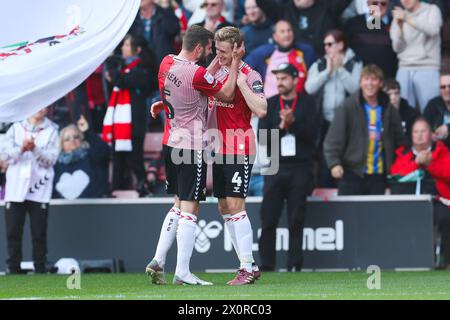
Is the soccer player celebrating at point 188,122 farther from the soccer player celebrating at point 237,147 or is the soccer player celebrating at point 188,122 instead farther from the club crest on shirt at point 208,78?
the soccer player celebrating at point 237,147

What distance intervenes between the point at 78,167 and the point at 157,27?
2337 mm

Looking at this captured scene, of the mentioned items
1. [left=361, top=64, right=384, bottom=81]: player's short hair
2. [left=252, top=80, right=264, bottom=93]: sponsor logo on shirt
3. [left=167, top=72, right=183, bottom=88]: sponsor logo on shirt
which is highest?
[left=361, top=64, right=384, bottom=81]: player's short hair

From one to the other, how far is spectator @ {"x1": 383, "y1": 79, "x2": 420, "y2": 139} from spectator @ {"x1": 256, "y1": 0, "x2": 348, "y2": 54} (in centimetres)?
118

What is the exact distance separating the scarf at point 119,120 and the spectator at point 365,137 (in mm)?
2842

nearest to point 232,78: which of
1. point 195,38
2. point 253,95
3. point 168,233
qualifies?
point 253,95

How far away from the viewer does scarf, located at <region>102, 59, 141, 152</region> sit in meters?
17.0

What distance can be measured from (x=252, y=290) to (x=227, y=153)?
167 cm

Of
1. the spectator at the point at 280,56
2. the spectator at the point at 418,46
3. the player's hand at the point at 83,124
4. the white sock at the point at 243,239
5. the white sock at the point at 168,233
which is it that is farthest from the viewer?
the player's hand at the point at 83,124

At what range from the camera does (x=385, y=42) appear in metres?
17.2

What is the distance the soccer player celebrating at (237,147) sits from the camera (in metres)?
12.0

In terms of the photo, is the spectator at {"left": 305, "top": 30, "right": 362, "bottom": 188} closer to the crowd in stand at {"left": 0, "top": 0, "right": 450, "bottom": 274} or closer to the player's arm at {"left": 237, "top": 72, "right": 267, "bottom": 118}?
the crowd in stand at {"left": 0, "top": 0, "right": 450, "bottom": 274}

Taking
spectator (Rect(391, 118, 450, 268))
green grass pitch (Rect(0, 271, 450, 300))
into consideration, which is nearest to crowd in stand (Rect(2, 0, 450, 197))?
spectator (Rect(391, 118, 450, 268))

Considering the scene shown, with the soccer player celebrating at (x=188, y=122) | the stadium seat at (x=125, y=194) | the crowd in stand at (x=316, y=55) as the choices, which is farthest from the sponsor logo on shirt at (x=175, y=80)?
the stadium seat at (x=125, y=194)

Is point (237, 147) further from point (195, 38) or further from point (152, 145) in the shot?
point (152, 145)
